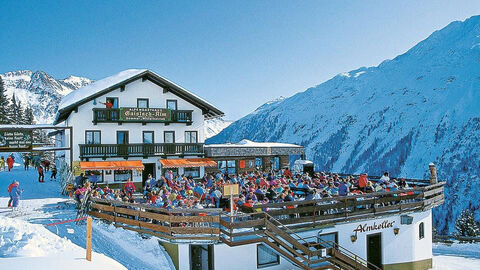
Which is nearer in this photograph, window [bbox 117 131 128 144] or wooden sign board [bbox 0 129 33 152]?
wooden sign board [bbox 0 129 33 152]

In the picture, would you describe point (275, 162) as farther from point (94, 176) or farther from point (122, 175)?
point (94, 176)

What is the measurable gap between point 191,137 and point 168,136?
6.62 feet

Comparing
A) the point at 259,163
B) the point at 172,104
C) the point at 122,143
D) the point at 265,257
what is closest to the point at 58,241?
the point at 265,257

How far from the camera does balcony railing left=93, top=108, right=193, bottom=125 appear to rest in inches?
1044

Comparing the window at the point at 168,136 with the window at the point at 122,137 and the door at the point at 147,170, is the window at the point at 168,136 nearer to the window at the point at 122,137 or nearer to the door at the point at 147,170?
the door at the point at 147,170

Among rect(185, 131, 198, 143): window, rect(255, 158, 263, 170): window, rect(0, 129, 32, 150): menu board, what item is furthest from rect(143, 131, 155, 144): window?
rect(255, 158, 263, 170): window

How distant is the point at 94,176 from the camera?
24.1m

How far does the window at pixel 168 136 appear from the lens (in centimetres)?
2895

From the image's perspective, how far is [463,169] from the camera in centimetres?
10862

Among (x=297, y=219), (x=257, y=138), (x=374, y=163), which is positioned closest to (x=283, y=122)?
(x=257, y=138)

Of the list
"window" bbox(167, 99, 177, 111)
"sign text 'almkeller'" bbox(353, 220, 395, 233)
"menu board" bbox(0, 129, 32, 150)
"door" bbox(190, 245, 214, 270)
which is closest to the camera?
"door" bbox(190, 245, 214, 270)

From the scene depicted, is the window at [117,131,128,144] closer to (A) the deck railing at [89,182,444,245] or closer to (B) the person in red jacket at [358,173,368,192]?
(A) the deck railing at [89,182,444,245]

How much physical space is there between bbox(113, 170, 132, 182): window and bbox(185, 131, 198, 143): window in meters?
5.40

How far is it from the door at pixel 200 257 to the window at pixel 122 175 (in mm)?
14860
